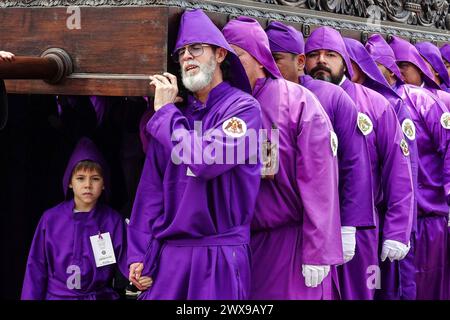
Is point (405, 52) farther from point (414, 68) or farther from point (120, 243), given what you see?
point (120, 243)

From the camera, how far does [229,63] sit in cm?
480

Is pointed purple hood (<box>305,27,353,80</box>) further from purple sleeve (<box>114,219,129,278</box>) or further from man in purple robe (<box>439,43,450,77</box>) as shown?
man in purple robe (<box>439,43,450,77</box>)

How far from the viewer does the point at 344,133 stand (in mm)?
5402

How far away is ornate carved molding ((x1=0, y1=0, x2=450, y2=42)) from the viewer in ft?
16.5

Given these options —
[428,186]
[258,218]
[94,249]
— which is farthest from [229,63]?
[428,186]

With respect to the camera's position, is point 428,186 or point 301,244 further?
point 428,186

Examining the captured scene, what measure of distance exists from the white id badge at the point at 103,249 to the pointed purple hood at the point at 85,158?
316 mm

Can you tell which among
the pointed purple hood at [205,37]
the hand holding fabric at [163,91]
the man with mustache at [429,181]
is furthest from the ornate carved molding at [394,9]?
the hand holding fabric at [163,91]

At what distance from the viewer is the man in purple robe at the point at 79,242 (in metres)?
5.35

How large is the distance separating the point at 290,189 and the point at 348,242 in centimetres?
57

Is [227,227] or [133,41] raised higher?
[133,41]
